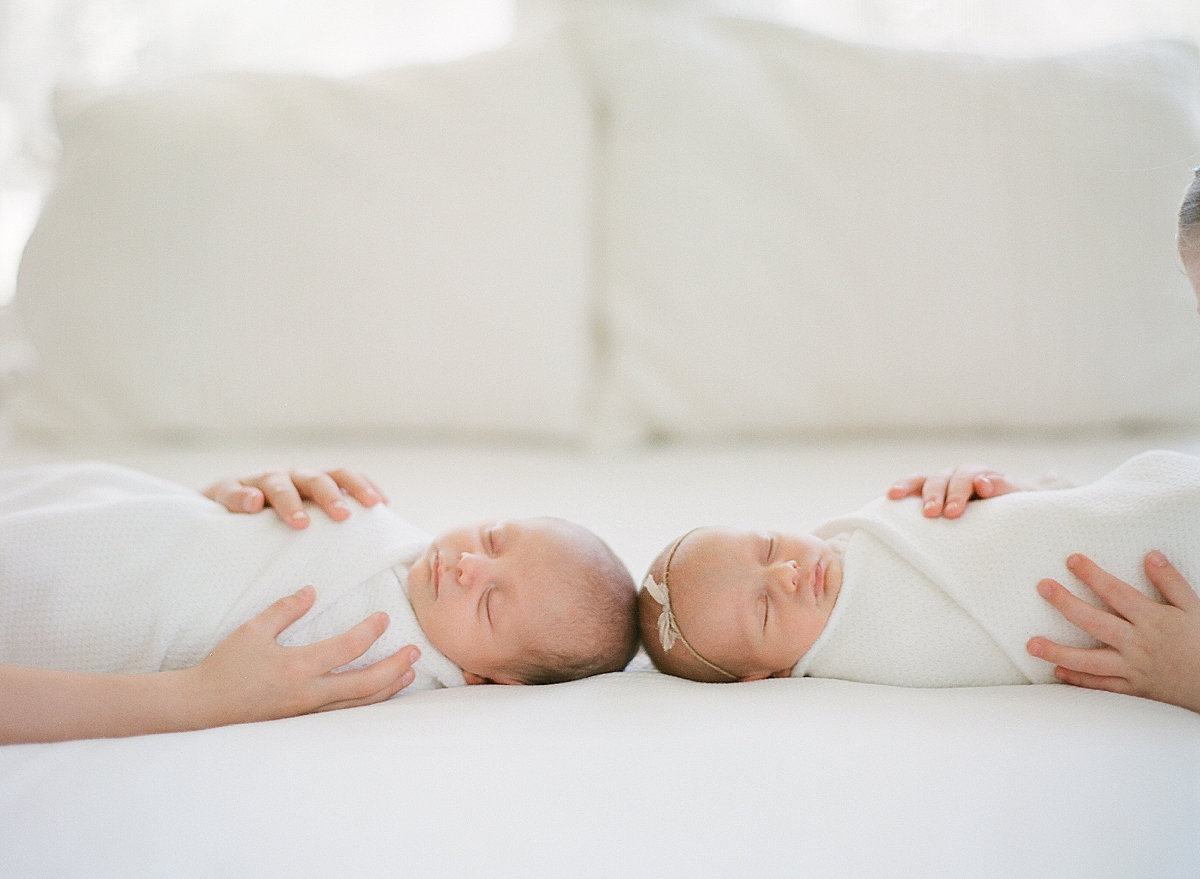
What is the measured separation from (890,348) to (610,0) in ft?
3.13

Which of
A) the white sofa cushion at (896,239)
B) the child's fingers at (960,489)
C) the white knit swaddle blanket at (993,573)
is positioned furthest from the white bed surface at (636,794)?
the white sofa cushion at (896,239)

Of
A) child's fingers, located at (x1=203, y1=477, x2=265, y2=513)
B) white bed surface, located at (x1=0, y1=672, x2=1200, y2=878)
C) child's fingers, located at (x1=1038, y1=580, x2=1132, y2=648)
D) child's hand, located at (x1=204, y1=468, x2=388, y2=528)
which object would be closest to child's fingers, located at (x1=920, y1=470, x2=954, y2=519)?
child's fingers, located at (x1=1038, y1=580, x2=1132, y2=648)

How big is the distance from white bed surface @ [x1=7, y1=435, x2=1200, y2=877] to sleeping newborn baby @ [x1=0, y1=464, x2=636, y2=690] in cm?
8

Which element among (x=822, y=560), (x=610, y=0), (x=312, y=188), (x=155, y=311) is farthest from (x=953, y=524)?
(x=610, y=0)

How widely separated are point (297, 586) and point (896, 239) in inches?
41.6

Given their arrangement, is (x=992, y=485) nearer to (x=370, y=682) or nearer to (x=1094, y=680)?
Answer: (x=1094, y=680)

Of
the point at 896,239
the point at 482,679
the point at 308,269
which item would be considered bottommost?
the point at 482,679

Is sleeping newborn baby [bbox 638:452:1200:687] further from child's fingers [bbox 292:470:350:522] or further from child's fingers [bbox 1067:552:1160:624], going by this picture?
child's fingers [bbox 292:470:350:522]

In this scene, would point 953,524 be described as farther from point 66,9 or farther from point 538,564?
point 66,9

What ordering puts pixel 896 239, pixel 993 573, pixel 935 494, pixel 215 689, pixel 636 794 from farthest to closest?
pixel 896 239
pixel 935 494
pixel 993 573
pixel 215 689
pixel 636 794

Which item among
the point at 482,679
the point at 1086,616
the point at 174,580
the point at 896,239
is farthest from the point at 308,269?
the point at 1086,616

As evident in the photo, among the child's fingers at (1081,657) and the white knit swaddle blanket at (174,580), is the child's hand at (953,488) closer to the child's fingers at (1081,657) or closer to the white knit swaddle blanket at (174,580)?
the child's fingers at (1081,657)

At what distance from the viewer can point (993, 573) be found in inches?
38.1

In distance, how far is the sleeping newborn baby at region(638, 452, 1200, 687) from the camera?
941 mm
